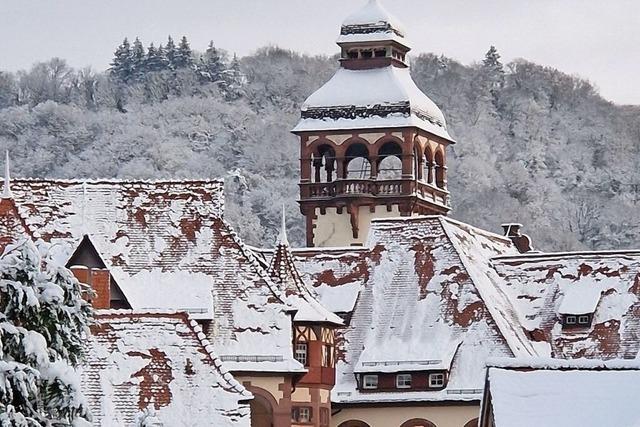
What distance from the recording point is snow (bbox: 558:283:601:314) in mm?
85750

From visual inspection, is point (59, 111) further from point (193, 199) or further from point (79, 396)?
point (79, 396)

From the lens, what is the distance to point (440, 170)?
10469 centimetres

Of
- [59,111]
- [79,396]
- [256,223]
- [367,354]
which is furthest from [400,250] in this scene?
[59,111]

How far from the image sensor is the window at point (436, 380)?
267 feet

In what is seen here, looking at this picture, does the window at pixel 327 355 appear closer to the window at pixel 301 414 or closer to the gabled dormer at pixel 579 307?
the window at pixel 301 414

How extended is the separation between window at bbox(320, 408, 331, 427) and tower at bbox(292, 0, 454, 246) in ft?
65.7

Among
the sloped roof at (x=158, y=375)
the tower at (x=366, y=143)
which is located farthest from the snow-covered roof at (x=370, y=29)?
the sloped roof at (x=158, y=375)

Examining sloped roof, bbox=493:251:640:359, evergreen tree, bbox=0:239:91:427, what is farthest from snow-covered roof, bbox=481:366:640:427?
sloped roof, bbox=493:251:640:359

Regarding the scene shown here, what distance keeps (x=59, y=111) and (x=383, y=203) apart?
99703 millimetres

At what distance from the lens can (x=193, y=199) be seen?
7575 cm

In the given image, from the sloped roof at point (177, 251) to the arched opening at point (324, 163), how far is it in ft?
85.3

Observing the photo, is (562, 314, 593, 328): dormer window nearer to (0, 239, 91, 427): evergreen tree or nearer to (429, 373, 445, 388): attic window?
(429, 373, 445, 388): attic window

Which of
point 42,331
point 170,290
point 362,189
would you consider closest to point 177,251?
point 170,290

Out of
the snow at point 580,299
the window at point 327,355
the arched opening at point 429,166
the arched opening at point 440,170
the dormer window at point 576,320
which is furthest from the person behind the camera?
the arched opening at point 440,170
